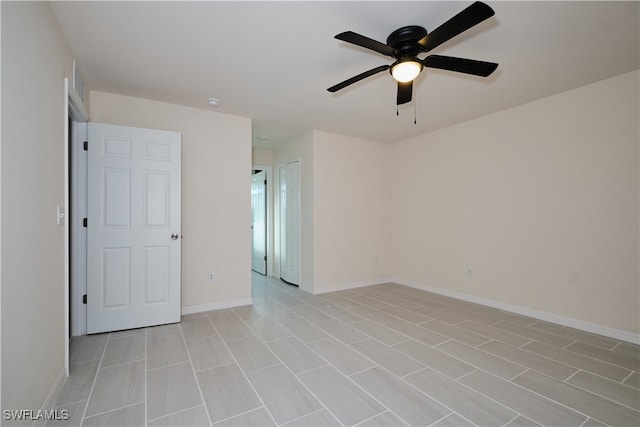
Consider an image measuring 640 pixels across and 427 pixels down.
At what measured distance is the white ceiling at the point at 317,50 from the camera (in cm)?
194

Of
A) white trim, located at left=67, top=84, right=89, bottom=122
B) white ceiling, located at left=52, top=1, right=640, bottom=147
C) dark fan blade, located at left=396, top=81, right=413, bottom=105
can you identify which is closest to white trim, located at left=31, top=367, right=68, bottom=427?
white trim, located at left=67, top=84, right=89, bottom=122

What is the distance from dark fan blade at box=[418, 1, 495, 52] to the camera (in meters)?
1.46

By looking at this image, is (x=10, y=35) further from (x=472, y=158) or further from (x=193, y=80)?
(x=472, y=158)

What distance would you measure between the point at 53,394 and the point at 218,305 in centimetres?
198

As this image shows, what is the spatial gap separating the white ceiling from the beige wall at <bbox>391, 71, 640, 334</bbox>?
0.38m

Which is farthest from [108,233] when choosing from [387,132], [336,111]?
[387,132]

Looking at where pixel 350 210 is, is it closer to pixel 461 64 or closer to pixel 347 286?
Result: pixel 347 286

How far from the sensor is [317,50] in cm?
239

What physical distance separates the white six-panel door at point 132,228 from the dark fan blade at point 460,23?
2733mm

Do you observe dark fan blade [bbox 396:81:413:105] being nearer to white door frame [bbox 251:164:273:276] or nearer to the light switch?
the light switch

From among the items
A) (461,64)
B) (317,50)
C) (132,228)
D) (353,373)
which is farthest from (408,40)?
(132,228)

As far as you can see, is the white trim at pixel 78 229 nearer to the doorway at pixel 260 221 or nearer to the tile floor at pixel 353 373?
the tile floor at pixel 353 373

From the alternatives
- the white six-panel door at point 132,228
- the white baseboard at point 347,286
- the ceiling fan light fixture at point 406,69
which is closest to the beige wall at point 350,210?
the white baseboard at point 347,286

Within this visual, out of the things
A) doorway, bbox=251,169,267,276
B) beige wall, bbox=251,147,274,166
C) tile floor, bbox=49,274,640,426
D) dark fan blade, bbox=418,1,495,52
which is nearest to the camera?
dark fan blade, bbox=418,1,495,52
